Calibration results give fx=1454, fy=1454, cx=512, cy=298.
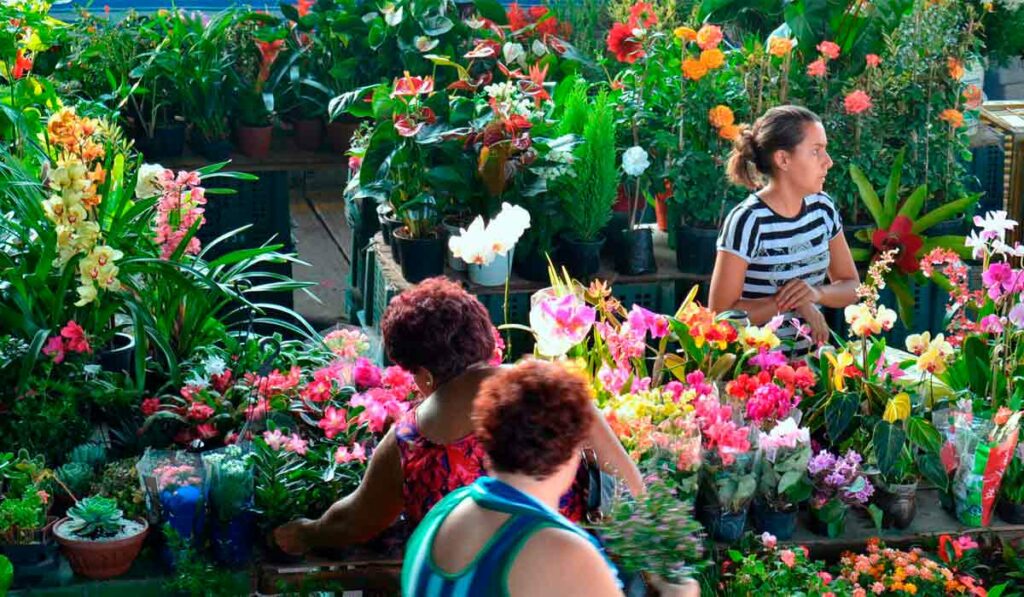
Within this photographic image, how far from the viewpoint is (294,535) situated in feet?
9.85

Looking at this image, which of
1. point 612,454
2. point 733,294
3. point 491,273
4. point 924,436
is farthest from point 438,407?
point 491,273

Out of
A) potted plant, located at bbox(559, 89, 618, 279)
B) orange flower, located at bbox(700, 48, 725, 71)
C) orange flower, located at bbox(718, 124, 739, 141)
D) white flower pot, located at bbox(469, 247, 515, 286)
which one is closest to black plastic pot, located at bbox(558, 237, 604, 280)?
potted plant, located at bbox(559, 89, 618, 279)

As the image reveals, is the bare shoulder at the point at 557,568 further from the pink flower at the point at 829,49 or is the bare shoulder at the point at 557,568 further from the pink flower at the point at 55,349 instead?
the pink flower at the point at 829,49

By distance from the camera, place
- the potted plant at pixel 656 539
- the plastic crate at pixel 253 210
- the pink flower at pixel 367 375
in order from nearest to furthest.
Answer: the potted plant at pixel 656 539, the pink flower at pixel 367 375, the plastic crate at pixel 253 210

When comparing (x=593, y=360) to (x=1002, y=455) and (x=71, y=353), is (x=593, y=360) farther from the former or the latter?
(x=71, y=353)

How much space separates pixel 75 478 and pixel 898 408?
1.81 meters

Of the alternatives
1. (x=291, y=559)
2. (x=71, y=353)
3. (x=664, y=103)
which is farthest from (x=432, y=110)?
(x=291, y=559)

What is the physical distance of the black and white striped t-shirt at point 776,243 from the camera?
3.99 meters

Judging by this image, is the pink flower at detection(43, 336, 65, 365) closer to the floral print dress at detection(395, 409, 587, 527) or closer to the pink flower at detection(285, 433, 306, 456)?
the pink flower at detection(285, 433, 306, 456)

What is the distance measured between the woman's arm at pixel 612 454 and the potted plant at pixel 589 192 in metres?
1.94

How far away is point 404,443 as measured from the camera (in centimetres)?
274

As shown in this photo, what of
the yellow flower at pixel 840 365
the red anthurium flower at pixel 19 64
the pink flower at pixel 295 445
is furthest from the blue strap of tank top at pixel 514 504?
the red anthurium flower at pixel 19 64

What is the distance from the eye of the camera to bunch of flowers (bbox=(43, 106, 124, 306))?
137 inches

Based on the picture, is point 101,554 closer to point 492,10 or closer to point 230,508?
point 230,508
